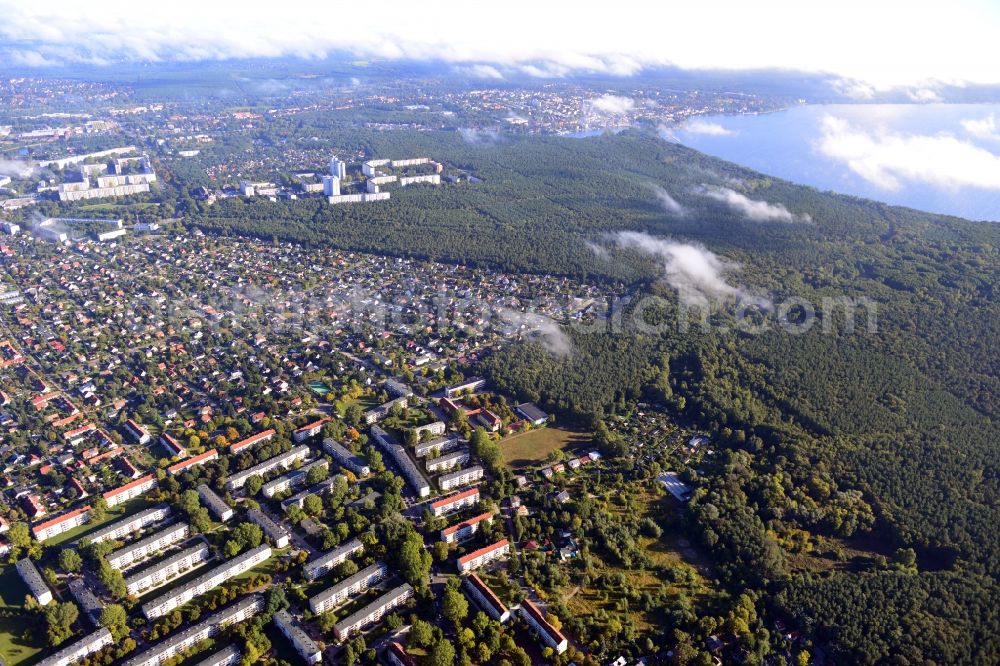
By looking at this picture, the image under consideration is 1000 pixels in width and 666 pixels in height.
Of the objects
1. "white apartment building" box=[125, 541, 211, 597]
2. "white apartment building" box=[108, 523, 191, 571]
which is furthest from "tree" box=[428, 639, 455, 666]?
"white apartment building" box=[108, 523, 191, 571]

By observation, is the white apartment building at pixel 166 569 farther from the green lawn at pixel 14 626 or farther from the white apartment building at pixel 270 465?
the white apartment building at pixel 270 465

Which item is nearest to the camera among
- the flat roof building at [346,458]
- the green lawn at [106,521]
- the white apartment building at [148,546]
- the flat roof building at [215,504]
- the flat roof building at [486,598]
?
the flat roof building at [486,598]

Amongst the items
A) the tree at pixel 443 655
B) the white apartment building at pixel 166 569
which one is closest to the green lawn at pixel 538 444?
the tree at pixel 443 655

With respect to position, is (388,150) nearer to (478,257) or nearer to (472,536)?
(478,257)

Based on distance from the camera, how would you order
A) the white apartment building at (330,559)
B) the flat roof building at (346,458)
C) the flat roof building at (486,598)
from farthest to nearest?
the flat roof building at (346,458)
the white apartment building at (330,559)
the flat roof building at (486,598)

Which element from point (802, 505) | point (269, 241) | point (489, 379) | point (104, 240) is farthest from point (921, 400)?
point (104, 240)

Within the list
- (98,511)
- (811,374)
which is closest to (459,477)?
(98,511)

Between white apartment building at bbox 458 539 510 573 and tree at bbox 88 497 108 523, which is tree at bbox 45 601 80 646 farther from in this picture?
white apartment building at bbox 458 539 510 573
